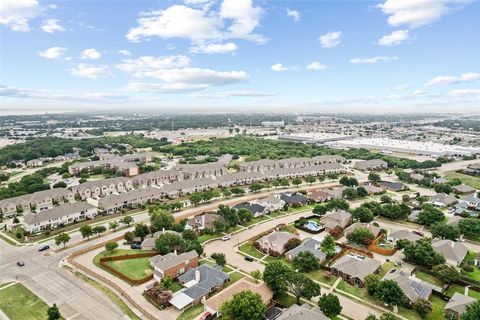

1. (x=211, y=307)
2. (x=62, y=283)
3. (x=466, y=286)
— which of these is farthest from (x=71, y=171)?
(x=466, y=286)

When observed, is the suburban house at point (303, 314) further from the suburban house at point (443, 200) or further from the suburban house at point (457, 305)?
the suburban house at point (443, 200)

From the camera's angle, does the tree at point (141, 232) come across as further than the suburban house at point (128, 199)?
No

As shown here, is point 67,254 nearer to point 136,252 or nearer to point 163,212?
point 136,252

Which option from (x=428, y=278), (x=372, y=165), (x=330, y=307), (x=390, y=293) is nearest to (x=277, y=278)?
(x=330, y=307)

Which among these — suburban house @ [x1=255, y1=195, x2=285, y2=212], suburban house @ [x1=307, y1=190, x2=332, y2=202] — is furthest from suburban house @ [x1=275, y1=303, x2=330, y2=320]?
suburban house @ [x1=307, y1=190, x2=332, y2=202]

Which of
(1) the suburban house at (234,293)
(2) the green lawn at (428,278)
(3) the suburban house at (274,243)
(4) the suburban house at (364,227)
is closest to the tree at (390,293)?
(2) the green lawn at (428,278)

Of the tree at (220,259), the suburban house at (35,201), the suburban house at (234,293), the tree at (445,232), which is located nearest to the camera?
the suburban house at (234,293)
